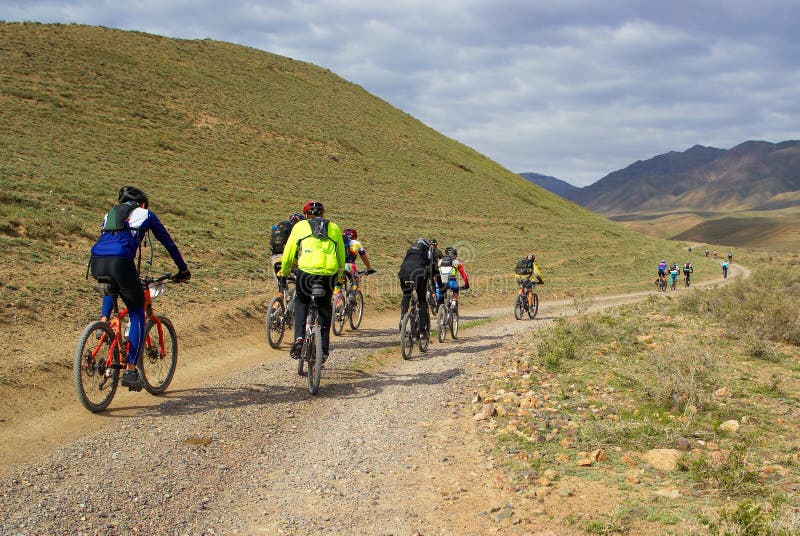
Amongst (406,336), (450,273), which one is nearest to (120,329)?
(406,336)

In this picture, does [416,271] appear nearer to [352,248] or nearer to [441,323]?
[352,248]

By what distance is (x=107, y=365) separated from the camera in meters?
6.21

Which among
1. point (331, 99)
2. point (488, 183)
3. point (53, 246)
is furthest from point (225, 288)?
point (331, 99)

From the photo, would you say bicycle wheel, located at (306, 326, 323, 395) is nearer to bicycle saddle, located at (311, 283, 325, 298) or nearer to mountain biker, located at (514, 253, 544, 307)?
bicycle saddle, located at (311, 283, 325, 298)

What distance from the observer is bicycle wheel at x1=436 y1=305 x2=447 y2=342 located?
12.4m

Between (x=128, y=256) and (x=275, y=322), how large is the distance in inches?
193

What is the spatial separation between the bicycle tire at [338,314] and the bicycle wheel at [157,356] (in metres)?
5.25

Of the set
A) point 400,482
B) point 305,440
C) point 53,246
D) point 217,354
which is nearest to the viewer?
point 400,482

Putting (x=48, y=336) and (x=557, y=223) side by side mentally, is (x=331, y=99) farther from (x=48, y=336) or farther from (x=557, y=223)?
(x=48, y=336)

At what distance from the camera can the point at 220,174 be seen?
42.1 meters

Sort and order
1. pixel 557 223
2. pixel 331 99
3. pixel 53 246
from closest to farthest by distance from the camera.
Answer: pixel 53 246
pixel 557 223
pixel 331 99

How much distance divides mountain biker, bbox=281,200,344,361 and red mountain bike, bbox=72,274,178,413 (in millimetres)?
1615

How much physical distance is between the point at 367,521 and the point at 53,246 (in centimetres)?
1503

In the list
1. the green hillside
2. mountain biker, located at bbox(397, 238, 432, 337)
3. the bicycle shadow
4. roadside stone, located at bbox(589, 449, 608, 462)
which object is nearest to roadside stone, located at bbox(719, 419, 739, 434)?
roadside stone, located at bbox(589, 449, 608, 462)
